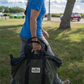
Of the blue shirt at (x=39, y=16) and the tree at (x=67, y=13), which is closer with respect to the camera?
the blue shirt at (x=39, y=16)

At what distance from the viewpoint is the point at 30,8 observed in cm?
188

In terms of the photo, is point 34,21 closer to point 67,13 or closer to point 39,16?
point 39,16

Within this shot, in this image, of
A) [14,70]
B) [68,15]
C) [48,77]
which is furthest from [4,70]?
[68,15]

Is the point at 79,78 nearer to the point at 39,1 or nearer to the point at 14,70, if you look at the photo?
the point at 14,70

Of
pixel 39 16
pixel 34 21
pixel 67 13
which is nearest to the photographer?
pixel 34 21

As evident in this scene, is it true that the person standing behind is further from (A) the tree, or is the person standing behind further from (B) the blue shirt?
(A) the tree

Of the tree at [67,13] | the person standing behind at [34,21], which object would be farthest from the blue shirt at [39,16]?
the tree at [67,13]

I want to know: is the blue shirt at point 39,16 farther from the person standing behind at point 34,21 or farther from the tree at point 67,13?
the tree at point 67,13

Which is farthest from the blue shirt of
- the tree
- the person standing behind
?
the tree

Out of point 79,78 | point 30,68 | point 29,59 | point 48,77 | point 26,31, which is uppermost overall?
point 26,31

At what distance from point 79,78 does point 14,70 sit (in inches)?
73.4

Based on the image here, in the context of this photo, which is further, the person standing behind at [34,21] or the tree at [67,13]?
the tree at [67,13]

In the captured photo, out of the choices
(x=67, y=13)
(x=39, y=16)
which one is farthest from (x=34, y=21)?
(x=67, y=13)

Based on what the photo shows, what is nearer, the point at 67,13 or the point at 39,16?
the point at 39,16
